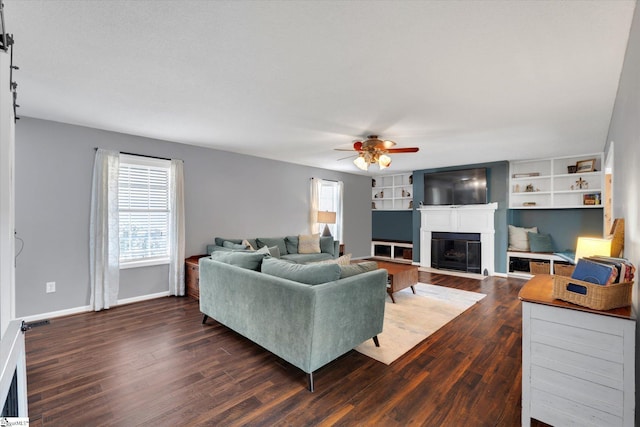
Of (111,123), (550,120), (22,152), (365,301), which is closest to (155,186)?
(111,123)

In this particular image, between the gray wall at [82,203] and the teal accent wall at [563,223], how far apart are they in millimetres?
5390

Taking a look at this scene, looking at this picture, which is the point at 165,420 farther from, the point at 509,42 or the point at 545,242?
the point at 545,242

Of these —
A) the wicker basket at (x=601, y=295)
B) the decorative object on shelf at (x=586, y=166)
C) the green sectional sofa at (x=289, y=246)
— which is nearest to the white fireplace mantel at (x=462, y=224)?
the decorative object on shelf at (x=586, y=166)

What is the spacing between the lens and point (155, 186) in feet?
14.6

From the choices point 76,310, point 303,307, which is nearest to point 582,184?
point 303,307

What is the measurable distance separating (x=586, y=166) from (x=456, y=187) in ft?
7.40

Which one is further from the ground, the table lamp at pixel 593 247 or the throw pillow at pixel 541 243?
the table lamp at pixel 593 247

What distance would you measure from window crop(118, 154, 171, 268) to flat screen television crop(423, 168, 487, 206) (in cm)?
560

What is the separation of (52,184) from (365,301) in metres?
4.02

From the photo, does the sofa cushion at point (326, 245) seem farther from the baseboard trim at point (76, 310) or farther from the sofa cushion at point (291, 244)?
the baseboard trim at point (76, 310)

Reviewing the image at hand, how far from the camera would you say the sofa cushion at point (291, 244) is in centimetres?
593

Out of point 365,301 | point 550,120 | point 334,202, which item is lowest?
point 365,301

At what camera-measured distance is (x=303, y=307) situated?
85.5 inches

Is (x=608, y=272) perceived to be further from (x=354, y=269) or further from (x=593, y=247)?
(x=354, y=269)
